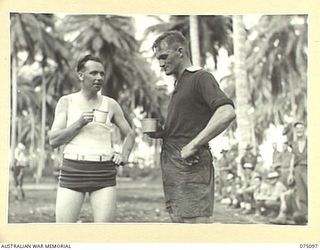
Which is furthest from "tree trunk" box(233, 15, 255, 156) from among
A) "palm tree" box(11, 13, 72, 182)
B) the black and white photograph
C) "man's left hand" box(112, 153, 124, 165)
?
"palm tree" box(11, 13, 72, 182)

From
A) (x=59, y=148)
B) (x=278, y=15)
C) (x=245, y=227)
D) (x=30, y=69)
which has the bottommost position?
(x=245, y=227)

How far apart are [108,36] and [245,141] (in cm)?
33

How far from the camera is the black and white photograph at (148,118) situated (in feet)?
2.89

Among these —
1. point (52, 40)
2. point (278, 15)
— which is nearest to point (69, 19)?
point (52, 40)

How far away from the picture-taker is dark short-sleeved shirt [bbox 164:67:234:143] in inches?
33.3

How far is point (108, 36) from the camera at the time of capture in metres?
0.89

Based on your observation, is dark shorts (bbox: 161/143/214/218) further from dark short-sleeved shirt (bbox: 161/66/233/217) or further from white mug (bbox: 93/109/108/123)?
white mug (bbox: 93/109/108/123)

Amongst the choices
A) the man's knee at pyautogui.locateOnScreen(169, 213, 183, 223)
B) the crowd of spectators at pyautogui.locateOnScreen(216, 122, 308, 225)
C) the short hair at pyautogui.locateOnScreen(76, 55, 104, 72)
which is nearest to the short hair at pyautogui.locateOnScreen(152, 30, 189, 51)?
the short hair at pyautogui.locateOnScreen(76, 55, 104, 72)

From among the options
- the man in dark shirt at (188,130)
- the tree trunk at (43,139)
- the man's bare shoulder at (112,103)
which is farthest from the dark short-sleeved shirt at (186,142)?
the tree trunk at (43,139)

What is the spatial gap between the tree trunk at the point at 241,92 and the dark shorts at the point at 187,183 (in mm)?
77

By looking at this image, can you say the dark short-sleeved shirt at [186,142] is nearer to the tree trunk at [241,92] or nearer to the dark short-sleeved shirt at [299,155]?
the tree trunk at [241,92]

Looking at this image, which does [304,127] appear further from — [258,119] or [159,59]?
[159,59]

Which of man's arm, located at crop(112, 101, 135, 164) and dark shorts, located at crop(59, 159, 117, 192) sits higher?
man's arm, located at crop(112, 101, 135, 164)

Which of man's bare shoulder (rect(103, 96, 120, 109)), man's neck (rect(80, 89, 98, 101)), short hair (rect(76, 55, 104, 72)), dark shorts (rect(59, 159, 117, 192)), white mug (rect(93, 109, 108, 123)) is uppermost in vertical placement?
short hair (rect(76, 55, 104, 72))
